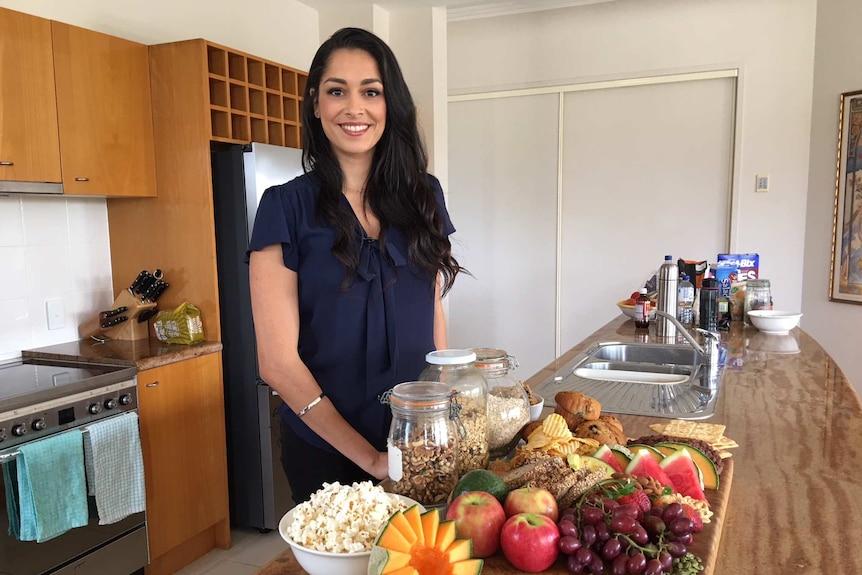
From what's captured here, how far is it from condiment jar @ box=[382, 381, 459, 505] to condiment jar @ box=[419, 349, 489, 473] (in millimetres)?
63

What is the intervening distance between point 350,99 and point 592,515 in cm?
94

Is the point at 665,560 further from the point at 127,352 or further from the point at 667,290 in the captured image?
the point at 127,352

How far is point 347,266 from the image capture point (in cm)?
138

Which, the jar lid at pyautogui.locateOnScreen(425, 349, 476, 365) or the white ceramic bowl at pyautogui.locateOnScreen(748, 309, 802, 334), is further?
the white ceramic bowl at pyautogui.locateOnScreen(748, 309, 802, 334)

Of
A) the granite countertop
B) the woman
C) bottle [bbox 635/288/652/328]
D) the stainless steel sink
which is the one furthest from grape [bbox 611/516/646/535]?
bottle [bbox 635/288/652/328]

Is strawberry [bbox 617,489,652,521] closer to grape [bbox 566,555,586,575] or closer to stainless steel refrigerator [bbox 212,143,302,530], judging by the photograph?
grape [bbox 566,555,586,575]

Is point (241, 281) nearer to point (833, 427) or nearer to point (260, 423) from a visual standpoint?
point (260, 423)

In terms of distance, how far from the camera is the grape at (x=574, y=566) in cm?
78

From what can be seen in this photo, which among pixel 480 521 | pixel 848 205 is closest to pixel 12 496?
pixel 480 521

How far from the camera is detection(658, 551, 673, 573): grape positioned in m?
0.76

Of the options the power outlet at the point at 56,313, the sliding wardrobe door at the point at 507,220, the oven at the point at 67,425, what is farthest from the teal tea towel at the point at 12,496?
the sliding wardrobe door at the point at 507,220

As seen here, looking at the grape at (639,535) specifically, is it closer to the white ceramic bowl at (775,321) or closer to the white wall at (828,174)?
the white ceramic bowl at (775,321)

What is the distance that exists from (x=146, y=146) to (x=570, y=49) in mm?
2856

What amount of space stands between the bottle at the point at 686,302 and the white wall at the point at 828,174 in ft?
4.66
